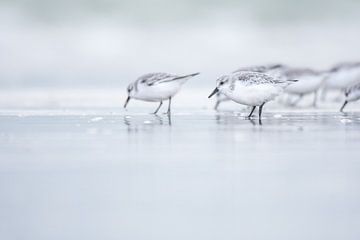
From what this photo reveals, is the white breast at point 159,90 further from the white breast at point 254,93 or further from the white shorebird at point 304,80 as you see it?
the white shorebird at point 304,80

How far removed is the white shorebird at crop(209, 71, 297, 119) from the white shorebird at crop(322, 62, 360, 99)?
6858 mm

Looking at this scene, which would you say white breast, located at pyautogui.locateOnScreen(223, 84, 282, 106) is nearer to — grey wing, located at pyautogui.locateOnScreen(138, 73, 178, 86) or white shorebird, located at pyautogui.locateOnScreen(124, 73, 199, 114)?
white shorebird, located at pyautogui.locateOnScreen(124, 73, 199, 114)

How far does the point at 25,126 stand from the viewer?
31.0 ft

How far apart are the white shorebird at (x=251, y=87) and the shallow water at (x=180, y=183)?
1607 millimetres

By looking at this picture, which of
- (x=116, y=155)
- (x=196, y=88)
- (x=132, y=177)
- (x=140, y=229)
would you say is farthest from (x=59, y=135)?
(x=196, y=88)

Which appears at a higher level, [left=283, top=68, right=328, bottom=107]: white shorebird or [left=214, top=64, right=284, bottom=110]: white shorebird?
[left=214, top=64, right=284, bottom=110]: white shorebird

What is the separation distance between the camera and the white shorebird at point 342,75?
17.6 metres

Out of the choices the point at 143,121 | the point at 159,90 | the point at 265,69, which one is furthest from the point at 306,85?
the point at 143,121

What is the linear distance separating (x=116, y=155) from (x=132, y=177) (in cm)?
118

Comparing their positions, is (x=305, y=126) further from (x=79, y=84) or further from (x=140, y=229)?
(x=79, y=84)

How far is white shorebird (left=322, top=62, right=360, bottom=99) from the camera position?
17.6m

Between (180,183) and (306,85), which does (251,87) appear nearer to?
(306,85)

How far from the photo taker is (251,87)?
10.6 m

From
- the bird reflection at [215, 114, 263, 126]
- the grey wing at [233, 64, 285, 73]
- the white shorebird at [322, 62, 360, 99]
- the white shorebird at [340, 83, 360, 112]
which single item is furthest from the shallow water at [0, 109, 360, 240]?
the white shorebird at [322, 62, 360, 99]
